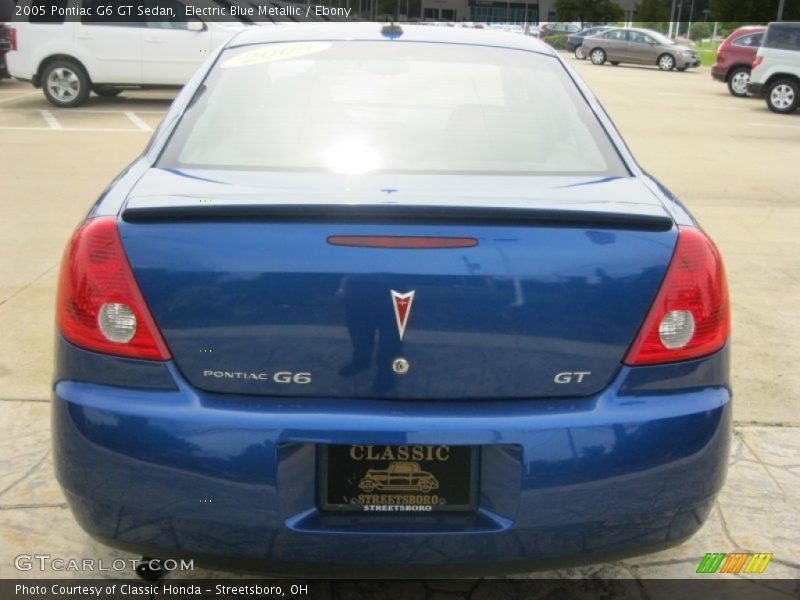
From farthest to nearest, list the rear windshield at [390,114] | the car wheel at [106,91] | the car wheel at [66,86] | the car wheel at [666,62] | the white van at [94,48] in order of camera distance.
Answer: the car wheel at [666,62] < the car wheel at [106,91] < the car wheel at [66,86] < the white van at [94,48] < the rear windshield at [390,114]

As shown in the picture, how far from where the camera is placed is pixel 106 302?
218cm

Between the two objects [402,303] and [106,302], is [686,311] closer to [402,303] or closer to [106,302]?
[402,303]

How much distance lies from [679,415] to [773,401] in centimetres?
234

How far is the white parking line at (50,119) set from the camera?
1238cm

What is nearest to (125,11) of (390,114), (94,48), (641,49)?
(94,48)

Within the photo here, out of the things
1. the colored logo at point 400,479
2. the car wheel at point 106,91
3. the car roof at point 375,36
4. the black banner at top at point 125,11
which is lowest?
the car wheel at point 106,91

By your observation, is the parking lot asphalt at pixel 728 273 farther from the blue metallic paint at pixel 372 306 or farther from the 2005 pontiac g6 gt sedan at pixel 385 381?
the blue metallic paint at pixel 372 306

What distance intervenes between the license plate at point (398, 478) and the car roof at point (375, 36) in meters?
1.79

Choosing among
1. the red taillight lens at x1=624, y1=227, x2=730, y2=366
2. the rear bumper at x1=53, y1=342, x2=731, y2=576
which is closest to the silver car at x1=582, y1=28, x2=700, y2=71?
the red taillight lens at x1=624, y1=227, x2=730, y2=366

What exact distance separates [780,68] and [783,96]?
547 mm

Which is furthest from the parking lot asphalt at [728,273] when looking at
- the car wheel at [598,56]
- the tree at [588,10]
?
the tree at [588,10]

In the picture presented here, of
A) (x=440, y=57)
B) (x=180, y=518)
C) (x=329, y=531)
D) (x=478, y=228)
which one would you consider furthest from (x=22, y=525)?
(x=440, y=57)

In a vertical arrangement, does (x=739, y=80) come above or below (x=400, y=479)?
below

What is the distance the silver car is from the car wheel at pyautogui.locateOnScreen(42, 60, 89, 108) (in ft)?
73.4
